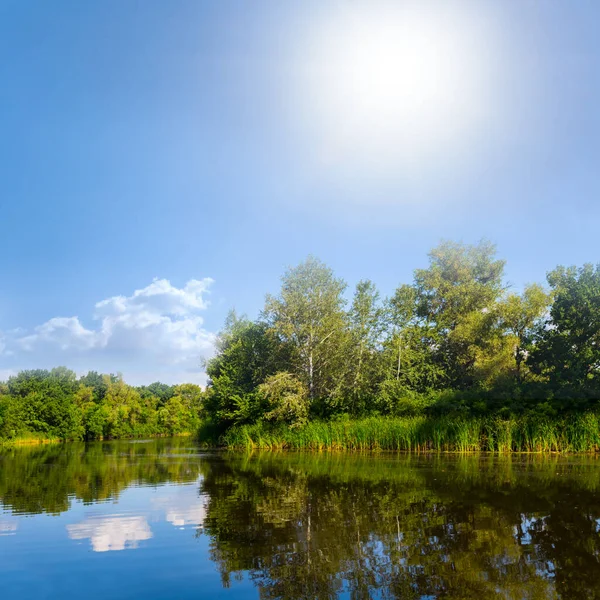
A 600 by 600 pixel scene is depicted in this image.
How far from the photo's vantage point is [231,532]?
10516mm

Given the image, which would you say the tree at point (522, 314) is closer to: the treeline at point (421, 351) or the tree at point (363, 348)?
the treeline at point (421, 351)

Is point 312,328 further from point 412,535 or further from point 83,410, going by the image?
point 83,410

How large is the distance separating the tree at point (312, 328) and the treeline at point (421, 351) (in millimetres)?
94

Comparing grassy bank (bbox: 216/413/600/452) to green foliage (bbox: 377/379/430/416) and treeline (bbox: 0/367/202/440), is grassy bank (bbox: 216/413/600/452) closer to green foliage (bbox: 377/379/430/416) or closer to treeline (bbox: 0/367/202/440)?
green foliage (bbox: 377/379/430/416)

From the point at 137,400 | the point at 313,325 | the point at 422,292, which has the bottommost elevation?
the point at 137,400

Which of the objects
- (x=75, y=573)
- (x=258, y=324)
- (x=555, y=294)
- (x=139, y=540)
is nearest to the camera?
(x=75, y=573)

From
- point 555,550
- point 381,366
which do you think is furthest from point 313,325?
point 555,550

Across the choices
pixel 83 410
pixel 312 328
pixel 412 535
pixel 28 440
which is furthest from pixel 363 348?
pixel 83 410

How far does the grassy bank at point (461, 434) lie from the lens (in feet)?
96.6

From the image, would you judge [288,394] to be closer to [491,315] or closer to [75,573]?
[491,315]

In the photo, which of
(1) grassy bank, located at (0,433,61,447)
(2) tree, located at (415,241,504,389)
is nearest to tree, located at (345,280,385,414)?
(2) tree, located at (415,241,504,389)

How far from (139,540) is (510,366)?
1555 inches

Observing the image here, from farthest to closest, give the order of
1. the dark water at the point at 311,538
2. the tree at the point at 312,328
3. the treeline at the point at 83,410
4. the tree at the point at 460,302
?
the treeline at the point at 83,410, the tree at the point at 460,302, the tree at the point at 312,328, the dark water at the point at 311,538

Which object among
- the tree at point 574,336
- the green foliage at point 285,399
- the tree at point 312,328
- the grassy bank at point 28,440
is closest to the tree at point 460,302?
the tree at point 574,336
